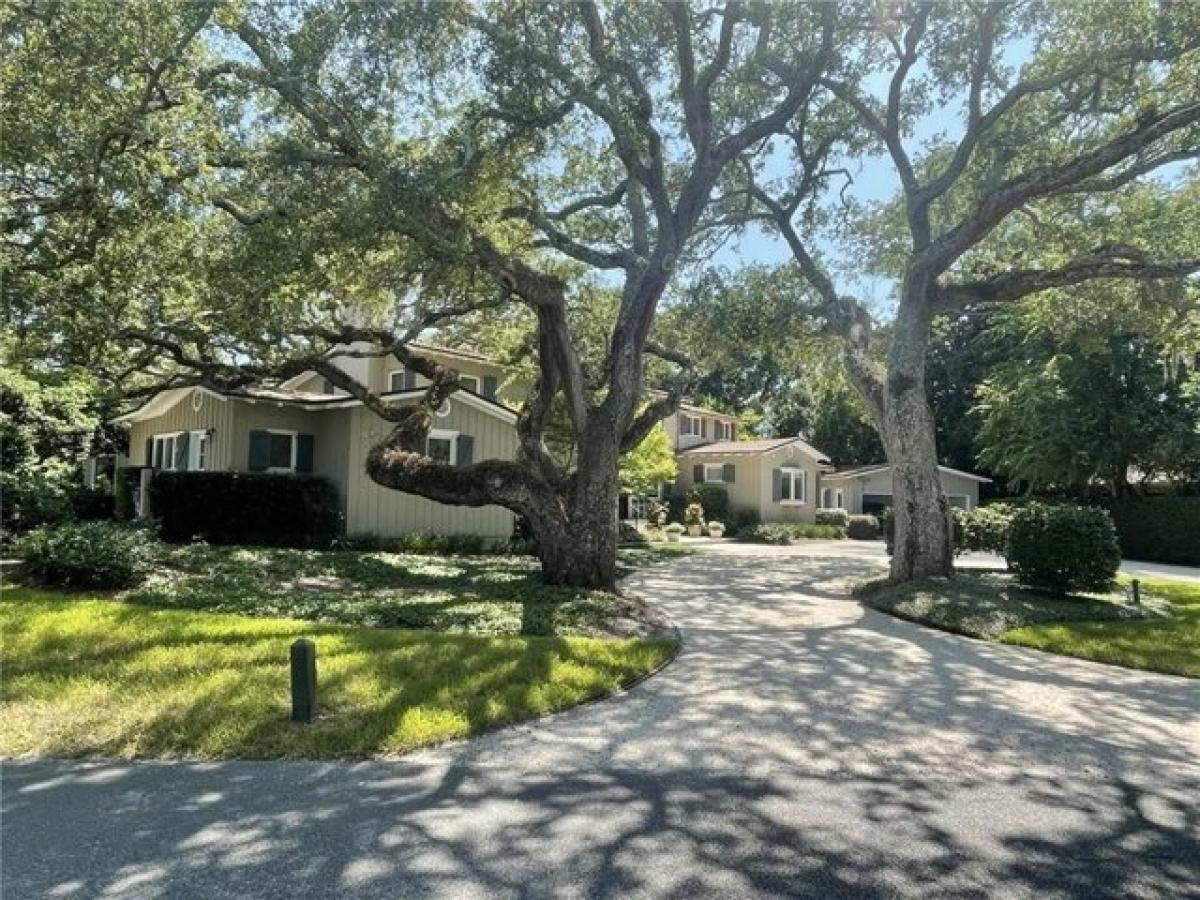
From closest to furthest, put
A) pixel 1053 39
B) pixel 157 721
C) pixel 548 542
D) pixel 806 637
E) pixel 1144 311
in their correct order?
pixel 157 721 < pixel 806 637 < pixel 548 542 < pixel 1053 39 < pixel 1144 311

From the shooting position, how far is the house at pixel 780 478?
34.3 m

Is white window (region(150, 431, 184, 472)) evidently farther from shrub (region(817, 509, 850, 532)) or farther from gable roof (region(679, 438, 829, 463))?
shrub (region(817, 509, 850, 532))

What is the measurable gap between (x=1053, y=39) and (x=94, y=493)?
2440cm

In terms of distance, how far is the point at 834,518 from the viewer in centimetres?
3597

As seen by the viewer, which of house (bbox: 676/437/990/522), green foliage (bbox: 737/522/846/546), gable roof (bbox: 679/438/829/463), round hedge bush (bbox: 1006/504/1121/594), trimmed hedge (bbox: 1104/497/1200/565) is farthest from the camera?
gable roof (bbox: 679/438/829/463)

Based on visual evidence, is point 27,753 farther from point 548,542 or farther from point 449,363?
point 449,363

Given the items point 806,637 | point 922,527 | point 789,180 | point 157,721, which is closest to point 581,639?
point 806,637

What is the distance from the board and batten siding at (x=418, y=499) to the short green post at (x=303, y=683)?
12.7m

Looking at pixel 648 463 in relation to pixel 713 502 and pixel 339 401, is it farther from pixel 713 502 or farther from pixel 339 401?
pixel 339 401

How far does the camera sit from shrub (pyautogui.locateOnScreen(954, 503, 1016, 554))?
19.9 metres

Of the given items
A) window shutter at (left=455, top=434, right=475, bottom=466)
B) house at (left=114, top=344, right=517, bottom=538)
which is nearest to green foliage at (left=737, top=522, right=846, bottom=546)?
house at (left=114, top=344, right=517, bottom=538)

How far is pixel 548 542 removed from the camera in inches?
483

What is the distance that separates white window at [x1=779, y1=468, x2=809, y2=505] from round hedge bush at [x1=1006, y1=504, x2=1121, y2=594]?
22.6 metres

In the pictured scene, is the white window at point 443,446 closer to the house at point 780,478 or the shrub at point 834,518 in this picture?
the house at point 780,478
